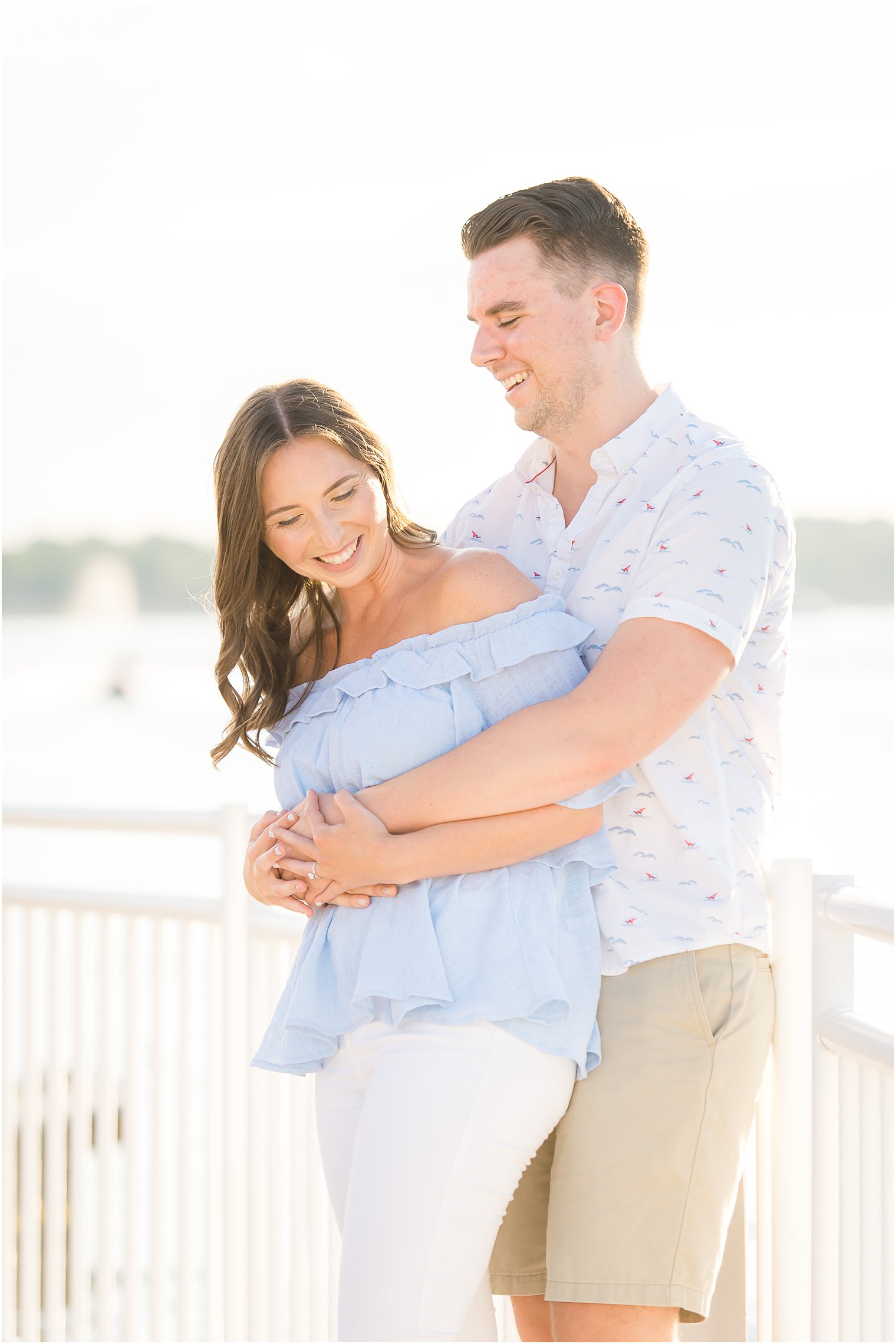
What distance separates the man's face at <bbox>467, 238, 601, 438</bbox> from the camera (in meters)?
2.03

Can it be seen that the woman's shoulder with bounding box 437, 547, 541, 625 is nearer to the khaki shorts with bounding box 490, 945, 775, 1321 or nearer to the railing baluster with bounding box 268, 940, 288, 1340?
the khaki shorts with bounding box 490, 945, 775, 1321

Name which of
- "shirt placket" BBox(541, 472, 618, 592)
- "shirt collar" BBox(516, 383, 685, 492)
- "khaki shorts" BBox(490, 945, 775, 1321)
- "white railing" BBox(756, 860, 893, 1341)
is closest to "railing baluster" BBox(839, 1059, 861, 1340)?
"white railing" BBox(756, 860, 893, 1341)

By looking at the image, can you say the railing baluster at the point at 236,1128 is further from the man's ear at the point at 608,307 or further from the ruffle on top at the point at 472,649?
the man's ear at the point at 608,307

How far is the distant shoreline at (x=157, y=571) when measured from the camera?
76.9ft

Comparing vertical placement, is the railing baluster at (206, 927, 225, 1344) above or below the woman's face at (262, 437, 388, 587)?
below

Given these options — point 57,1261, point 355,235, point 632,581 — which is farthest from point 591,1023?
point 355,235

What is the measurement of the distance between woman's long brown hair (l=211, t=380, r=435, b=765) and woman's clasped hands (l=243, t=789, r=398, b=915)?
226 mm

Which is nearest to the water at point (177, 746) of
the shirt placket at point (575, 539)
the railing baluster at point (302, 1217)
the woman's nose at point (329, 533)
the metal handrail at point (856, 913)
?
the railing baluster at point (302, 1217)

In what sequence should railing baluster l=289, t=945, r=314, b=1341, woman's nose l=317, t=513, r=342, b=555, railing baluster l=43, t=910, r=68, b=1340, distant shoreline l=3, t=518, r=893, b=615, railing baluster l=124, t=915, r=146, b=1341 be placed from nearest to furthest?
woman's nose l=317, t=513, r=342, b=555
railing baluster l=289, t=945, r=314, b=1341
railing baluster l=124, t=915, r=146, b=1341
railing baluster l=43, t=910, r=68, b=1340
distant shoreline l=3, t=518, r=893, b=615

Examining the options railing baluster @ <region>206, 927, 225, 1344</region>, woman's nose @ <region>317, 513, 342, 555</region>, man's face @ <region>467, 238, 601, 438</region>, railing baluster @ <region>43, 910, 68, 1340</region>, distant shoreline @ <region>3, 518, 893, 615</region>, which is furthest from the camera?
distant shoreline @ <region>3, 518, 893, 615</region>

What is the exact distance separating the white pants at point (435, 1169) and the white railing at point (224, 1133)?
1.46 feet

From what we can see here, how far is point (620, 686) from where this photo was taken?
160 cm

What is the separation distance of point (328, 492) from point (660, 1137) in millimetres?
1115

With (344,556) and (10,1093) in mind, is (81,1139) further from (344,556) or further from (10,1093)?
(344,556)
